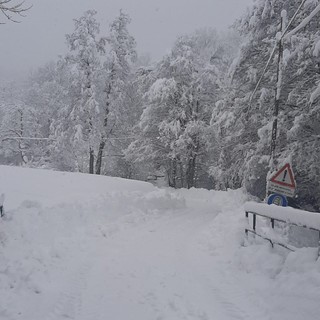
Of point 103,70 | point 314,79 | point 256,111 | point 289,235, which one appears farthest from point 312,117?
point 103,70

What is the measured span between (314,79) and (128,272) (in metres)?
12.9

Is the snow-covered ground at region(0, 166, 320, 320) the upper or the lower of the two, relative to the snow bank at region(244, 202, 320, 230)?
lower

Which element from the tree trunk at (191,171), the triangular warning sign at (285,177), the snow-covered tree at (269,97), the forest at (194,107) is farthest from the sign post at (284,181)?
the tree trunk at (191,171)

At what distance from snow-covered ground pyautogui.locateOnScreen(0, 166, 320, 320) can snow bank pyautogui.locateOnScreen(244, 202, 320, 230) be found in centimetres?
49

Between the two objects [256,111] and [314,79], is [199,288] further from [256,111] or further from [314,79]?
[256,111]

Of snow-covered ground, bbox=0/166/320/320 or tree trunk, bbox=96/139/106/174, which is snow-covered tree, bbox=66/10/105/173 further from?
snow-covered ground, bbox=0/166/320/320

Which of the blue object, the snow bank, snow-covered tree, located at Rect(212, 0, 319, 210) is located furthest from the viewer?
snow-covered tree, located at Rect(212, 0, 319, 210)

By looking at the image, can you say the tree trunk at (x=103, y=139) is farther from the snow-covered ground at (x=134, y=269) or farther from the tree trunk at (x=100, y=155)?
the snow-covered ground at (x=134, y=269)

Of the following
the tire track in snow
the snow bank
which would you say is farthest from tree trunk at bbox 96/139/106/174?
the tire track in snow

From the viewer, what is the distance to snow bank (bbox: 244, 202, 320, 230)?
6.41 meters

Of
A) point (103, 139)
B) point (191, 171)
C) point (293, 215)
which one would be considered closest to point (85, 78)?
point (103, 139)

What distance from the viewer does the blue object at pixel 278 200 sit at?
1101cm

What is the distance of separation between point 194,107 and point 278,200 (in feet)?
70.8

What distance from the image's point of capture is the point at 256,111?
66.1ft
